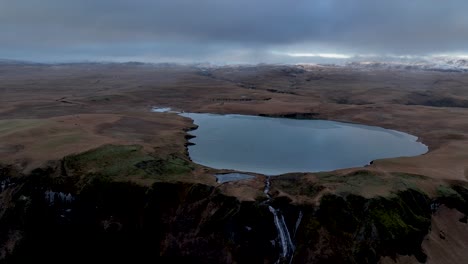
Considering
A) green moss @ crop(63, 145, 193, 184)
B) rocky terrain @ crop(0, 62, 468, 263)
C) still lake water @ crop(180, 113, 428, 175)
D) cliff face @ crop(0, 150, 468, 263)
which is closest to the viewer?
cliff face @ crop(0, 150, 468, 263)

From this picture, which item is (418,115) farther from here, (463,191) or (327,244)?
(327,244)

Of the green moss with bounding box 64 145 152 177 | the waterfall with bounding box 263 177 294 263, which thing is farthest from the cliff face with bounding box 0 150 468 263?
the green moss with bounding box 64 145 152 177

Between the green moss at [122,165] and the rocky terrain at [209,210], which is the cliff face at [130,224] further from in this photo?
the green moss at [122,165]

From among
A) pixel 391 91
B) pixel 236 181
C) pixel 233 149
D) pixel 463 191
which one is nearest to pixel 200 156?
pixel 233 149

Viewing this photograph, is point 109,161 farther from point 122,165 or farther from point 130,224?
point 130,224

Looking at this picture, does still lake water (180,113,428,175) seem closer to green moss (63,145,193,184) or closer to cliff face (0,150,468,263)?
green moss (63,145,193,184)

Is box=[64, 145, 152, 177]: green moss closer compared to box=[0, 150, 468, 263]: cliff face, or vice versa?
box=[0, 150, 468, 263]: cliff face

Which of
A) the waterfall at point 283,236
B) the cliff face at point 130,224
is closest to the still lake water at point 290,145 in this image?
the waterfall at point 283,236

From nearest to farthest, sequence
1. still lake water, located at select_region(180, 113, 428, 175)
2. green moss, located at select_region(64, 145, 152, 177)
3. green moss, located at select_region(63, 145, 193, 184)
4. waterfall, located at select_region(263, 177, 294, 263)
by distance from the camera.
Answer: waterfall, located at select_region(263, 177, 294, 263) < green moss, located at select_region(63, 145, 193, 184) < green moss, located at select_region(64, 145, 152, 177) < still lake water, located at select_region(180, 113, 428, 175)
